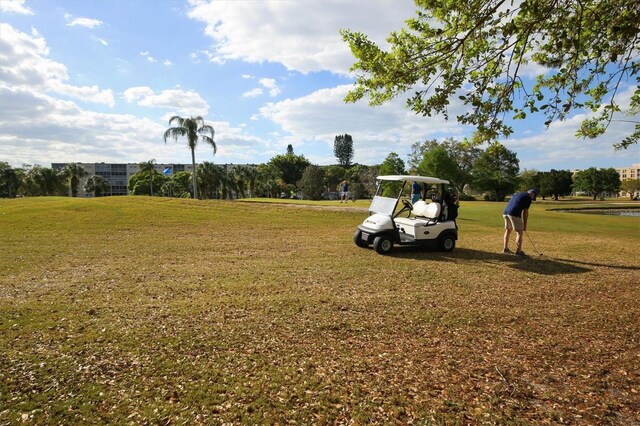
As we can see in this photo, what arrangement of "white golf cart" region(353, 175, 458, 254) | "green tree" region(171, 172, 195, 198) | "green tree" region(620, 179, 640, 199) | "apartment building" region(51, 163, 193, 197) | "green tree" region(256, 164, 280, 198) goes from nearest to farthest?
"white golf cart" region(353, 175, 458, 254) → "green tree" region(171, 172, 195, 198) → "green tree" region(256, 164, 280, 198) → "green tree" region(620, 179, 640, 199) → "apartment building" region(51, 163, 193, 197)

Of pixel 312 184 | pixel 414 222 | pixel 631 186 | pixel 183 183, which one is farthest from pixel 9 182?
pixel 631 186

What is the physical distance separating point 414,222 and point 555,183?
109 metres

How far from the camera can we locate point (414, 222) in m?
12.5

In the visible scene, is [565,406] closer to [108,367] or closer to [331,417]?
[331,417]

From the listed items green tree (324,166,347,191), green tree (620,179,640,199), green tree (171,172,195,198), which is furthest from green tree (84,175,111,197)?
green tree (620,179,640,199)

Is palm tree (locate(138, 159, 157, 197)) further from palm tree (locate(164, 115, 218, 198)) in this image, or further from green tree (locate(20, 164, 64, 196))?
palm tree (locate(164, 115, 218, 198))

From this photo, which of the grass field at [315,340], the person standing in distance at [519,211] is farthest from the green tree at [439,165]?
the grass field at [315,340]

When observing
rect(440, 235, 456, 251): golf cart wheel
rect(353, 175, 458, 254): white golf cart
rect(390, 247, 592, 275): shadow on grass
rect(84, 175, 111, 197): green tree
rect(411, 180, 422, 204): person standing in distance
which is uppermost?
rect(84, 175, 111, 197): green tree

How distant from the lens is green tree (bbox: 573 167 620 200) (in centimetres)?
9925

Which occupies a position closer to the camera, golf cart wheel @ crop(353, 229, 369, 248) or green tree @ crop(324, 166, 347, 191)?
golf cart wheel @ crop(353, 229, 369, 248)

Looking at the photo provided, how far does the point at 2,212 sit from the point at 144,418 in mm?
26196

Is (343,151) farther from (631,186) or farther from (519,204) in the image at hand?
(519,204)

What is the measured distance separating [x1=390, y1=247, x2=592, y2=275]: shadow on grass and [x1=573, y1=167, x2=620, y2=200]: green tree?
109 m

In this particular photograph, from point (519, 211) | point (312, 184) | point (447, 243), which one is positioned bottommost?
point (447, 243)
